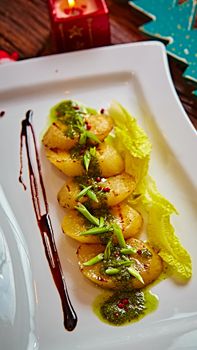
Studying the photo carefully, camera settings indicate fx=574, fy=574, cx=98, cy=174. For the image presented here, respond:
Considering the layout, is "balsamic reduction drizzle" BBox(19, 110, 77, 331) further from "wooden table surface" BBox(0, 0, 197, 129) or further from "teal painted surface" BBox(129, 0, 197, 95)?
"teal painted surface" BBox(129, 0, 197, 95)

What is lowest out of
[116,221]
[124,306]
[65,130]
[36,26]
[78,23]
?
[124,306]

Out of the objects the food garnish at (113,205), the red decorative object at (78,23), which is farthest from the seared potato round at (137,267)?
the red decorative object at (78,23)

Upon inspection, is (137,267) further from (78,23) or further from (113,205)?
(78,23)

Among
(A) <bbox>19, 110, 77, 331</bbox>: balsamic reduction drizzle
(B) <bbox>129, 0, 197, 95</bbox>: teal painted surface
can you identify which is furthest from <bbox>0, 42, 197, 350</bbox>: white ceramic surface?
(B) <bbox>129, 0, 197, 95</bbox>: teal painted surface

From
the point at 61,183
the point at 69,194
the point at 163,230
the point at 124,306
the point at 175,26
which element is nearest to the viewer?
the point at 124,306

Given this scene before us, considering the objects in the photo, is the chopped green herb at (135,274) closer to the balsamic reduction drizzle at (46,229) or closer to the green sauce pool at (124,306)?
the green sauce pool at (124,306)

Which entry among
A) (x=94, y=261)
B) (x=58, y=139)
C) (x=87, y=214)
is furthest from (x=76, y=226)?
(x=58, y=139)
